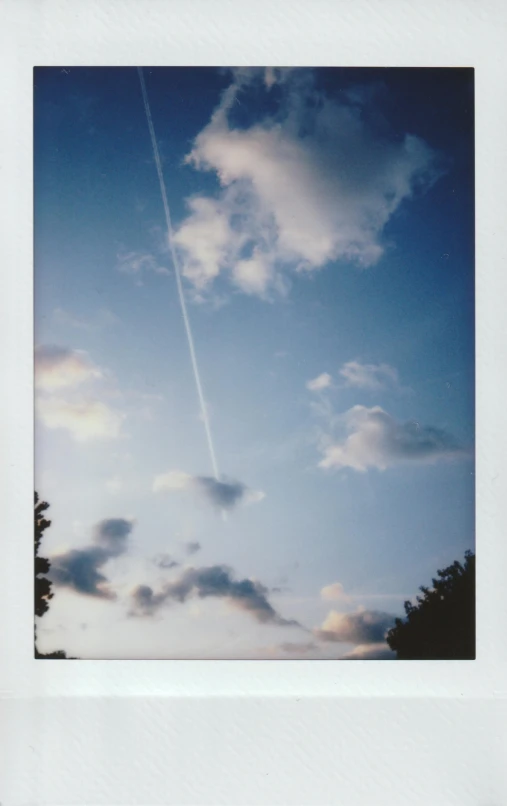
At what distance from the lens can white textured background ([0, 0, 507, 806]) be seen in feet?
4.05

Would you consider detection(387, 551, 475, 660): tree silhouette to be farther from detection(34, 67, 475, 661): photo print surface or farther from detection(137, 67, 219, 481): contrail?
detection(137, 67, 219, 481): contrail

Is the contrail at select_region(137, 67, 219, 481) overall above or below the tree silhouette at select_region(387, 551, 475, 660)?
above

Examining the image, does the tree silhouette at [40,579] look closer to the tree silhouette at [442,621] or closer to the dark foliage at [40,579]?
the dark foliage at [40,579]

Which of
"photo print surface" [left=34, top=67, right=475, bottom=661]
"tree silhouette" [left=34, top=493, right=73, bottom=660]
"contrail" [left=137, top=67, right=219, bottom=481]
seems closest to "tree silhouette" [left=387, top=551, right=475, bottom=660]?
"photo print surface" [left=34, top=67, right=475, bottom=661]

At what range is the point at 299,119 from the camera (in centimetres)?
128

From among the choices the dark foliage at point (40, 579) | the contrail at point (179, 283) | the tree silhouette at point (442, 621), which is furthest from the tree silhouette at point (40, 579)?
the tree silhouette at point (442, 621)

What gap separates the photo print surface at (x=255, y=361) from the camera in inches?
49.3
